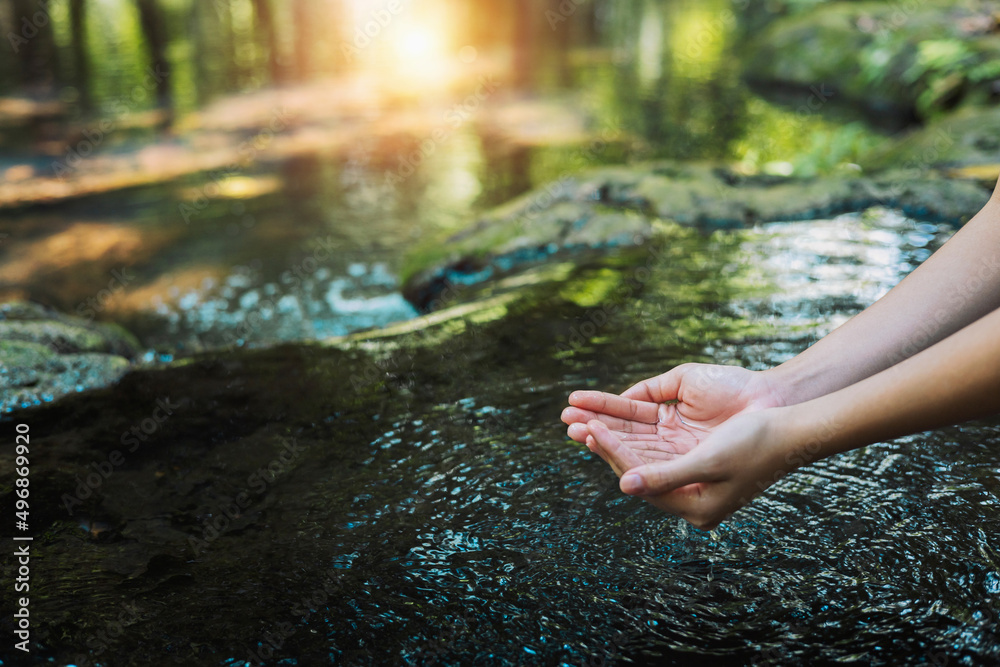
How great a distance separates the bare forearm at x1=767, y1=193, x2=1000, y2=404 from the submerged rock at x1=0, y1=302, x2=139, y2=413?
3.48m

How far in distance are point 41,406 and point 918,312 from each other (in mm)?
3868

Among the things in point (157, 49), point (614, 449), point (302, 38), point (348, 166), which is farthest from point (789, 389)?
point (302, 38)

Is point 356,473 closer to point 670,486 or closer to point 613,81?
point 670,486

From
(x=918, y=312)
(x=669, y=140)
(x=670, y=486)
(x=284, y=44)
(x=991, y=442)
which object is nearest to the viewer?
(x=670, y=486)

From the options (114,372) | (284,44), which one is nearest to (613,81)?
(284,44)

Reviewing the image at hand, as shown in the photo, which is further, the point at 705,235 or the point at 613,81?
the point at 613,81

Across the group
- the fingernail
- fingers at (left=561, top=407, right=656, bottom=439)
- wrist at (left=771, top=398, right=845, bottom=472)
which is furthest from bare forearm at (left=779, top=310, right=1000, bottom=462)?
fingers at (left=561, top=407, right=656, bottom=439)

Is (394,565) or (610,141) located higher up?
(610,141)

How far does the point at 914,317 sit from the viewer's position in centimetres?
241

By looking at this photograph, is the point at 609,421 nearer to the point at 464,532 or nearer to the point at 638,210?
the point at 464,532

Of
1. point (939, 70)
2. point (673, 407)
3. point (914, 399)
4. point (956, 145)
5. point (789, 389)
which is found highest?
point (939, 70)

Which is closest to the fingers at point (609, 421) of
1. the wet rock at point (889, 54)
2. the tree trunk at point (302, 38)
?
the wet rock at point (889, 54)

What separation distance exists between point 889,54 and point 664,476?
13.3 m

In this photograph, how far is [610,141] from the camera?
1124 centimetres
